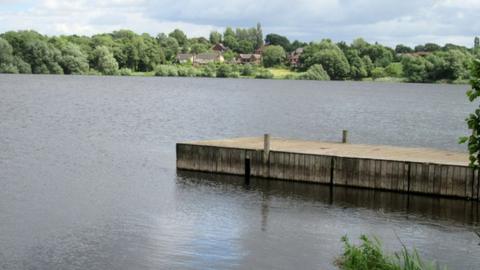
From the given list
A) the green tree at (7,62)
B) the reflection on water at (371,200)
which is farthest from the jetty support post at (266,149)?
the green tree at (7,62)

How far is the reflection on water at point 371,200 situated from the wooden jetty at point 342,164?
350 mm

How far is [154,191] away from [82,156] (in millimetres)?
14338

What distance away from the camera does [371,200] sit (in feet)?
106

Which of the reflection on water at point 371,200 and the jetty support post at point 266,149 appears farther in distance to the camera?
the jetty support post at point 266,149

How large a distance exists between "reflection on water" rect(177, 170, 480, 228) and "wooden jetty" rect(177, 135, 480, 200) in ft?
1.15

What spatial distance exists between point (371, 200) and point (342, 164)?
8.65 ft

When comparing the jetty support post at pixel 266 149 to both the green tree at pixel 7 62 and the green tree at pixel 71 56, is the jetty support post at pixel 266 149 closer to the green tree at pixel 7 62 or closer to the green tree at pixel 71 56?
the green tree at pixel 7 62

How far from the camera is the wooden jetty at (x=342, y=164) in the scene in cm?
3173

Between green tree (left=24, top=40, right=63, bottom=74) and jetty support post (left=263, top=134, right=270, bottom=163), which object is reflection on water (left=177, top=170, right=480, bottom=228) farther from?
green tree (left=24, top=40, right=63, bottom=74)

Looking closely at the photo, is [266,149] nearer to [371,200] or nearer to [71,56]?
[371,200]

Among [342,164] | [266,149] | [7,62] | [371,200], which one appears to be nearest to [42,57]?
[7,62]

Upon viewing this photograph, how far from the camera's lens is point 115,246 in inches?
979

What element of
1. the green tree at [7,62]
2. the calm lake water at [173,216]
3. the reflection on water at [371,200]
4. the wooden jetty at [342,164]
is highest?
the green tree at [7,62]

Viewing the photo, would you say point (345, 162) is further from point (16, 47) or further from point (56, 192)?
point (16, 47)
